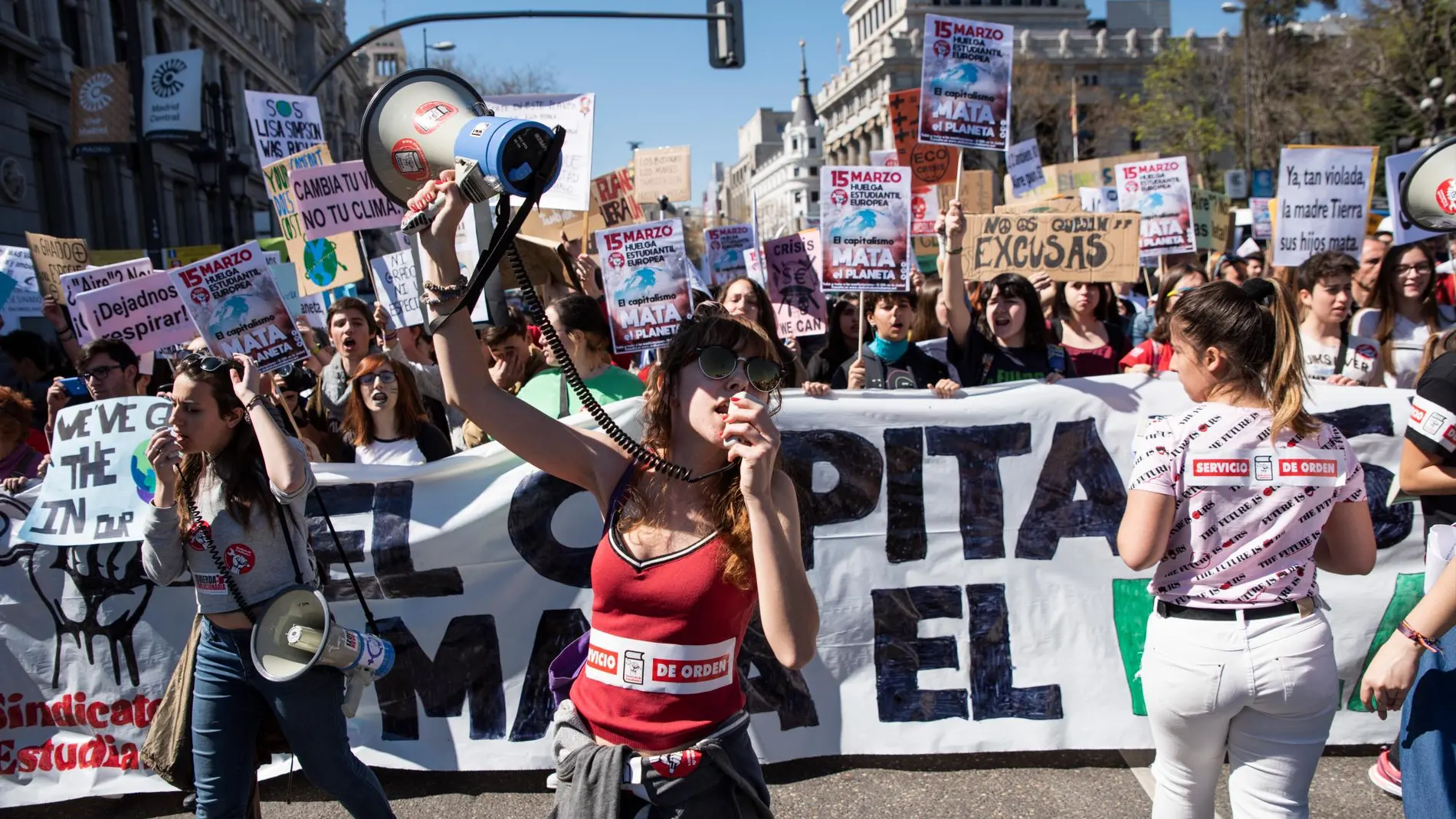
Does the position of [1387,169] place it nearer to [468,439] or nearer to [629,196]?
[468,439]

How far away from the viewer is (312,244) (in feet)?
25.1

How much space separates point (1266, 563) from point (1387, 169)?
4.75m

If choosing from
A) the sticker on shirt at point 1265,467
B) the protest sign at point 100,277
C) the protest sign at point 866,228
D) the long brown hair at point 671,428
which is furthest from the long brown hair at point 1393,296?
the protest sign at point 100,277

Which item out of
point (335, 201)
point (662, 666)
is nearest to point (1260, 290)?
point (662, 666)

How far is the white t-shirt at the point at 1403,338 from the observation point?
494cm

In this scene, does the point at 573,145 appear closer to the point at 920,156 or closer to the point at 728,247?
the point at 920,156

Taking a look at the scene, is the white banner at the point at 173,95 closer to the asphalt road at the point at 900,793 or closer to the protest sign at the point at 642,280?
the protest sign at the point at 642,280

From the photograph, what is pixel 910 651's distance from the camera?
158 inches

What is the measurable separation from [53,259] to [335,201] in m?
2.90

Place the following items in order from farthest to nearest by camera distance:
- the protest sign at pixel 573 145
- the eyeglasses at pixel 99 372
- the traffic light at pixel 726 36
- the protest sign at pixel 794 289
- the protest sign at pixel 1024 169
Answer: the protest sign at pixel 1024 169
the traffic light at pixel 726 36
the protest sign at pixel 794 289
the protest sign at pixel 573 145
the eyeglasses at pixel 99 372

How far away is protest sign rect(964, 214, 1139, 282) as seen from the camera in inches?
221

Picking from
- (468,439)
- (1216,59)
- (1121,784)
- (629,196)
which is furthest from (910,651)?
(1216,59)

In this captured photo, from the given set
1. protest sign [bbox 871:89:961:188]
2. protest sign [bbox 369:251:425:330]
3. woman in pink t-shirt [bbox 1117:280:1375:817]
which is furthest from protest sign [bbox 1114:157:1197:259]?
woman in pink t-shirt [bbox 1117:280:1375:817]

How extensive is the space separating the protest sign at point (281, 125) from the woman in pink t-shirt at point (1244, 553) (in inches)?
260
